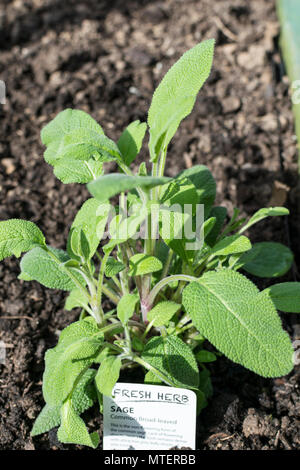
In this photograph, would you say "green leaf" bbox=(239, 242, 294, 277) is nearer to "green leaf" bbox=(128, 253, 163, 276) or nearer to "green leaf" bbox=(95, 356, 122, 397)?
"green leaf" bbox=(128, 253, 163, 276)

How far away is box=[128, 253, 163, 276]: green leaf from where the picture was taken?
42.4 inches

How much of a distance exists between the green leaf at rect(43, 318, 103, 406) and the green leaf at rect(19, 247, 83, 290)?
0.11 meters

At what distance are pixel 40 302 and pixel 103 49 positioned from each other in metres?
1.30

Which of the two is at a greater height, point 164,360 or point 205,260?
point 205,260

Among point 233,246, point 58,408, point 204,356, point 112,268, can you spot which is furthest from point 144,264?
point 58,408

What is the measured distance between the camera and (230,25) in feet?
7.85

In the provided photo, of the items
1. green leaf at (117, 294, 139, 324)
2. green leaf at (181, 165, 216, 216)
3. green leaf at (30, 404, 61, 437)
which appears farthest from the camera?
green leaf at (181, 165, 216, 216)

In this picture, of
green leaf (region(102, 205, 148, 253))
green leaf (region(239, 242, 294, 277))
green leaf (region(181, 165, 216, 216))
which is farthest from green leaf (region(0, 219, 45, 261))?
green leaf (region(239, 242, 294, 277))

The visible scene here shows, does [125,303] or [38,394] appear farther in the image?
[38,394]

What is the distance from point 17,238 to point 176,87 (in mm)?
438

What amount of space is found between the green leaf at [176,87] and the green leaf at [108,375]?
42cm

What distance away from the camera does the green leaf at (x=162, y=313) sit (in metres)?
1.12

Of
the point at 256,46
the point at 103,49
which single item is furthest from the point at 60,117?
the point at 256,46

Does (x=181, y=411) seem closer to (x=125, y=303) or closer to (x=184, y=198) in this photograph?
(x=125, y=303)
